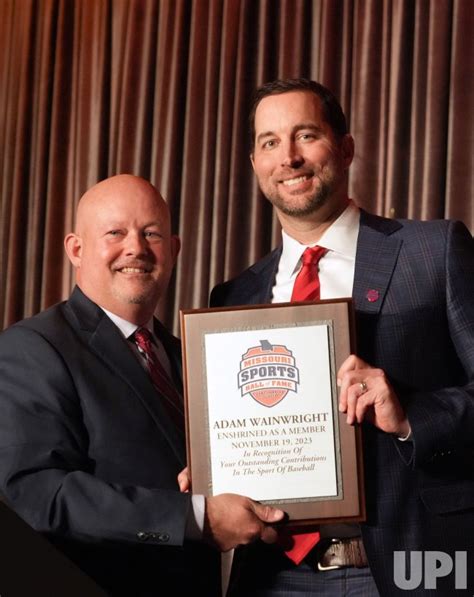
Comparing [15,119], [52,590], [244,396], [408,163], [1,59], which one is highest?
[1,59]

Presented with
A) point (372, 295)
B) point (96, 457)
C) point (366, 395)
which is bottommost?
point (96, 457)

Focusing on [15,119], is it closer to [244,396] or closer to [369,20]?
[369,20]

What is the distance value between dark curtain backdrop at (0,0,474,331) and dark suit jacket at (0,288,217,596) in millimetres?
1221

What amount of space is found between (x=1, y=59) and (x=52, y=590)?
3113 mm

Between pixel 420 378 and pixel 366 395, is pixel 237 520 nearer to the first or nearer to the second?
pixel 366 395

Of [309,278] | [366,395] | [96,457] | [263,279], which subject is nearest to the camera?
[366,395]

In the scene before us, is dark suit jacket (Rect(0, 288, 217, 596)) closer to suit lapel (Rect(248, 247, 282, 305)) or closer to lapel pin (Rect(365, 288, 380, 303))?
suit lapel (Rect(248, 247, 282, 305))

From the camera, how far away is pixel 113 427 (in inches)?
88.8

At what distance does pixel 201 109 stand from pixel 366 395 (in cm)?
193

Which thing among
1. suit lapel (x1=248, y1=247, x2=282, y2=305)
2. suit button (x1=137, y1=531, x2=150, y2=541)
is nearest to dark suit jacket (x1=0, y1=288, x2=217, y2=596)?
suit button (x1=137, y1=531, x2=150, y2=541)

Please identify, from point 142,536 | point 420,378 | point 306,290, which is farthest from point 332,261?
point 142,536

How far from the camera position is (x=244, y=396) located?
2096mm

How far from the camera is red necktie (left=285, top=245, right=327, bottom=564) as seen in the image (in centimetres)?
212

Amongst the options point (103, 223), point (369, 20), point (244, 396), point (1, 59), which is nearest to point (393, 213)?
point (369, 20)
